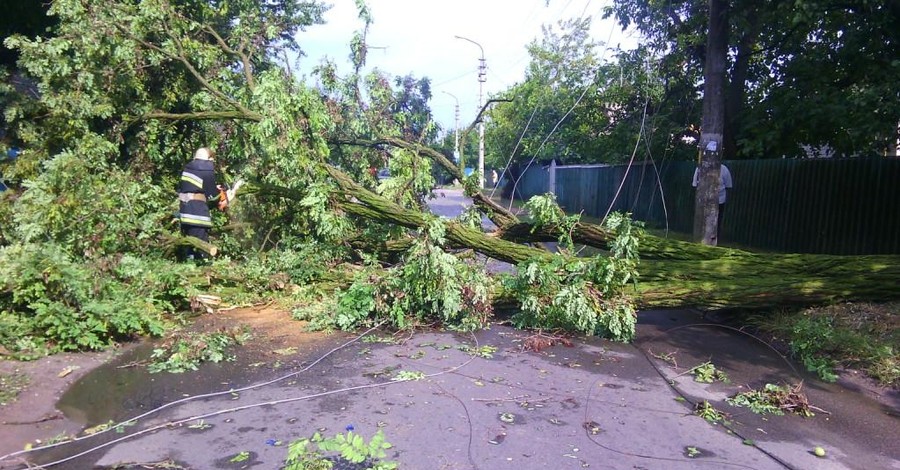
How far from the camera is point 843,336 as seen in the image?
557 cm

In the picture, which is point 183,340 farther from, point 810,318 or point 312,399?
point 810,318

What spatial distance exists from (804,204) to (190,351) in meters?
9.00

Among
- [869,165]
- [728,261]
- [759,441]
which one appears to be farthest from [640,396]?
[869,165]

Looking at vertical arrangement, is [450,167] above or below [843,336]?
above

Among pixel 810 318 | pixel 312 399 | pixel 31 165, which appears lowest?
pixel 312 399

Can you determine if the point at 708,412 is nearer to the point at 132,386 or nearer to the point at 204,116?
the point at 132,386

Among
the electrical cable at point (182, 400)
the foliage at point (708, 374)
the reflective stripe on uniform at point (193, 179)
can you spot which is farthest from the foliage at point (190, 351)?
the foliage at point (708, 374)

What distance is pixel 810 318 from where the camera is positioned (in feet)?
20.0

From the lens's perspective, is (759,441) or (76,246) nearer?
(759,441)

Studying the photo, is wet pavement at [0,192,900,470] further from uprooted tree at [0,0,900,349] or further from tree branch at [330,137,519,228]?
tree branch at [330,137,519,228]

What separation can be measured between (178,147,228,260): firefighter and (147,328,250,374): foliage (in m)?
2.50

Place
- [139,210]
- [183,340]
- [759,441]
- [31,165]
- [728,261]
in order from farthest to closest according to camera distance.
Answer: [31,165], [139,210], [728,261], [183,340], [759,441]

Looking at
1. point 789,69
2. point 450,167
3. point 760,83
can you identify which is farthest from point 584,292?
point 760,83

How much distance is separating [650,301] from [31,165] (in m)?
7.83
